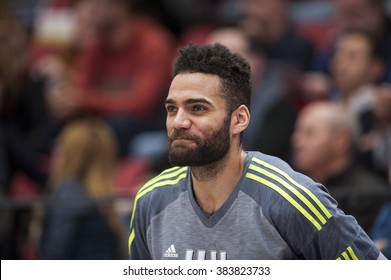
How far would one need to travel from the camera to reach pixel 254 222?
155 inches

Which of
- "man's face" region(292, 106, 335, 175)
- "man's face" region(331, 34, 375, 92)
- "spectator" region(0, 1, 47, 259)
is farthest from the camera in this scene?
"spectator" region(0, 1, 47, 259)

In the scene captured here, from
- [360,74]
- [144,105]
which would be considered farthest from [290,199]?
[144,105]

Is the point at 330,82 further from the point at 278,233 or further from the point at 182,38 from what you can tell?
the point at 278,233

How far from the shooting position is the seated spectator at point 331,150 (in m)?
6.54

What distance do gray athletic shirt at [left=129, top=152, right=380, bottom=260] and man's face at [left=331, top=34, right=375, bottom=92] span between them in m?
3.58

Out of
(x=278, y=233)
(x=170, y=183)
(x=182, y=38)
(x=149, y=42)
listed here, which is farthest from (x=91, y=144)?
(x=278, y=233)

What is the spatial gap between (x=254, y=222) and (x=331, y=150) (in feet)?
9.33

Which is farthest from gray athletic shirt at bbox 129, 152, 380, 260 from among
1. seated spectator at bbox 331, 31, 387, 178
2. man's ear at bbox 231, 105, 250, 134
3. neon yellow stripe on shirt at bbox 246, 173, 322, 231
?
seated spectator at bbox 331, 31, 387, 178

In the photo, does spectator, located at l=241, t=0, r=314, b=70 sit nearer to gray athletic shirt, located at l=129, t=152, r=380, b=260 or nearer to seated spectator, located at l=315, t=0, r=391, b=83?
seated spectator, located at l=315, t=0, r=391, b=83

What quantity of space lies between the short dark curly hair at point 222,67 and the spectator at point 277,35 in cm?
419

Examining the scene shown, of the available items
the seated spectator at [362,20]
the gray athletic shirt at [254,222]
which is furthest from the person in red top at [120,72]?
the gray athletic shirt at [254,222]

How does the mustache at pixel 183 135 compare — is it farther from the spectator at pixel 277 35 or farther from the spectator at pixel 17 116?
the spectator at pixel 277 35

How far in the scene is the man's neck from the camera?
406cm

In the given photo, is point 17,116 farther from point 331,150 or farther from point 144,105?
point 331,150
